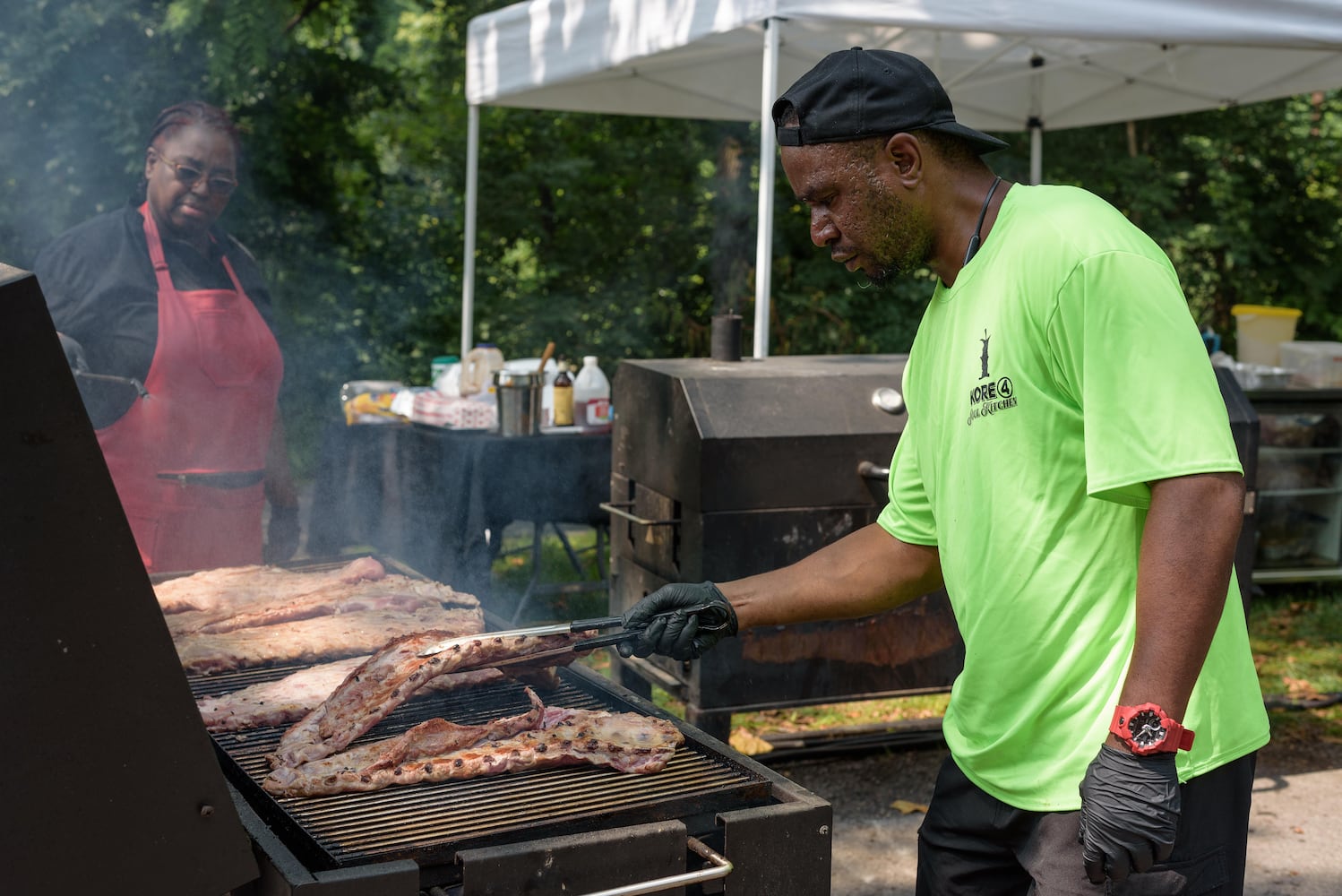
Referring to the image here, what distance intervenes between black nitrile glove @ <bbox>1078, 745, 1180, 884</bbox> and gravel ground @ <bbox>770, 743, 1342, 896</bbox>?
2.50 metres

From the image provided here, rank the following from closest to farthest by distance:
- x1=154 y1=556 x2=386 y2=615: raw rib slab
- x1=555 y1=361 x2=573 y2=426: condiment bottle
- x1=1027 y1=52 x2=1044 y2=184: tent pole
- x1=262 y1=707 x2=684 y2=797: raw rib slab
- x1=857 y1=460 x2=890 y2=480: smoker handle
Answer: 1. x1=262 y1=707 x2=684 y2=797: raw rib slab
2. x1=154 y1=556 x2=386 y2=615: raw rib slab
3. x1=857 y1=460 x2=890 y2=480: smoker handle
4. x1=555 y1=361 x2=573 y2=426: condiment bottle
5. x1=1027 y1=52 x2=1044 y2=184: tent pole

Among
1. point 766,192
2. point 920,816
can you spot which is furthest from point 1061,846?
point 766,192

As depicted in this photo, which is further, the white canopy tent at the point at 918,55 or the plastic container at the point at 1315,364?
the plastic container at the point at 1315,364

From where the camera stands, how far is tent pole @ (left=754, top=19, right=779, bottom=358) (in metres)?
5.36

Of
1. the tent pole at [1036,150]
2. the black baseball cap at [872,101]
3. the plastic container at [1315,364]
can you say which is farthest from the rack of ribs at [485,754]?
the plastic container at [1315,364]

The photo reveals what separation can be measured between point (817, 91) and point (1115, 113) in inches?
302

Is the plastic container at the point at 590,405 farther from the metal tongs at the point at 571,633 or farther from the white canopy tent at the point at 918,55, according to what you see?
the metal tongs at the point at 571,633

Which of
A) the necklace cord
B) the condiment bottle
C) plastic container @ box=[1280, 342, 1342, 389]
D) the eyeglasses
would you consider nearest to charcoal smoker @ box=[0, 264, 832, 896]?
the necklace cord

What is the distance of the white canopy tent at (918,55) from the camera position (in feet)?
17.8

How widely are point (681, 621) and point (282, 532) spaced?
9.78 ft

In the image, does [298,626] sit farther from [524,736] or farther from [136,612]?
[136,612]

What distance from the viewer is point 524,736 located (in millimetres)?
2523

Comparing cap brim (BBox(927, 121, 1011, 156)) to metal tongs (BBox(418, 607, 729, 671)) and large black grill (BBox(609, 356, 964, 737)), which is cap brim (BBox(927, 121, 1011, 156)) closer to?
metal tongs (BBox(418, 607, 729, 671))

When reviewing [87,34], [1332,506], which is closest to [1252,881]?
[1332,506]
